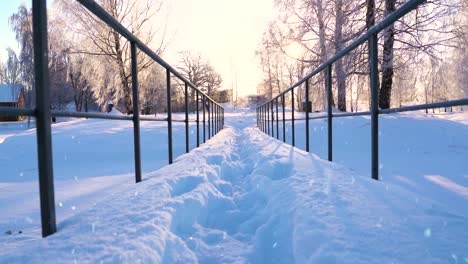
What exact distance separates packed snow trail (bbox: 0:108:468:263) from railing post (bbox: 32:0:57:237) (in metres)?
0.10

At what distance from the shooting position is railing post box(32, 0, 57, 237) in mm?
1248

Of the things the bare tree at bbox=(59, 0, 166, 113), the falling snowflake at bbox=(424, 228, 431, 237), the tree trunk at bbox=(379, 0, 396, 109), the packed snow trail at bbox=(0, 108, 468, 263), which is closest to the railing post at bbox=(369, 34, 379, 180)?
the packed snow trail at bbox=(0, 108, 468, 263)

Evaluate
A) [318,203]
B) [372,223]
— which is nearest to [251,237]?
[318,203]

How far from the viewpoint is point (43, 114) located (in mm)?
1266

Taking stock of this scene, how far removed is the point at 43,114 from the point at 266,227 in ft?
3.37

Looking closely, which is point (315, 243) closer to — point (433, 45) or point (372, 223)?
point (372, 223)

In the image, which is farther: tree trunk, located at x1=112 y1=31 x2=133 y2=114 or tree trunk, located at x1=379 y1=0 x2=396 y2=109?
tree trunk, located at x1=112 y1=31 x2=133 y2=114

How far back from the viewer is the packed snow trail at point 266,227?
3.52ft

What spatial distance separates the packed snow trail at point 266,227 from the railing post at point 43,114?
0.33 ft

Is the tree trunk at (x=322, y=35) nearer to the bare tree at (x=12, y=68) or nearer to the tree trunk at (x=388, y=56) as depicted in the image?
the tree trunk at (x=388, y=56)

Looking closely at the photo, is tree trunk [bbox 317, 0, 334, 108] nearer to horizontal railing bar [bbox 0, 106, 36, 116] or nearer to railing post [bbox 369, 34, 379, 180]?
railing post [bbox 369, 34, 379, 180]

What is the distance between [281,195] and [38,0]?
1.43m

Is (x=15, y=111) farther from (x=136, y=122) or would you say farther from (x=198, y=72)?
(x=198, y=72)

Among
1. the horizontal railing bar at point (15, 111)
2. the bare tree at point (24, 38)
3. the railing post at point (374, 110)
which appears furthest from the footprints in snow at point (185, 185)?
the bare tree at point (24, 38)
